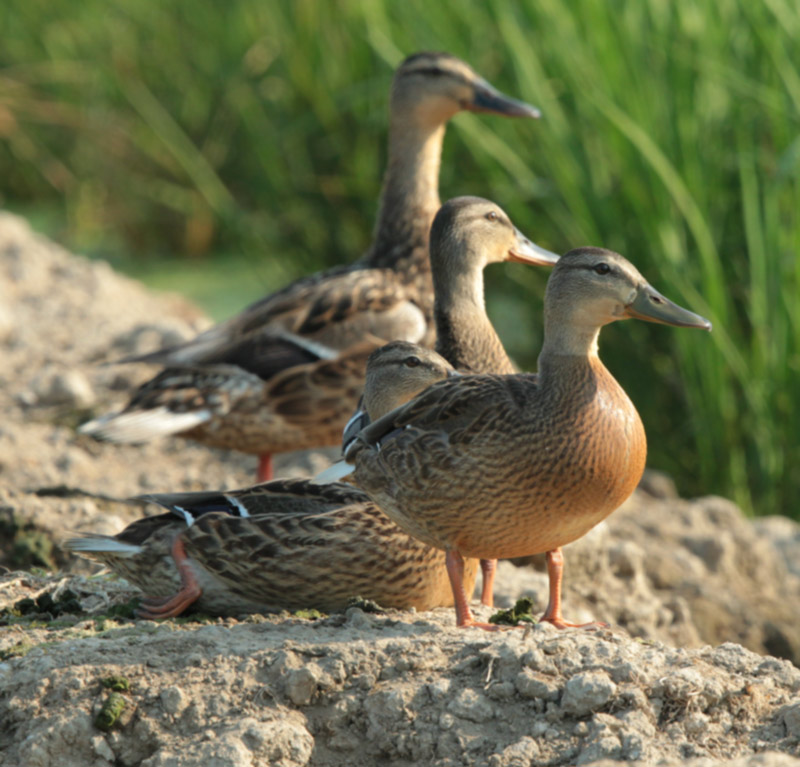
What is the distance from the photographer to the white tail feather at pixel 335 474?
4.19m

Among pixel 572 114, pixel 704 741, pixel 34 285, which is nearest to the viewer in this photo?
pixel 704 741

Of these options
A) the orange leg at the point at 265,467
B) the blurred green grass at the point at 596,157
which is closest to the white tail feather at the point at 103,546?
the orange leg at the point at 265,467

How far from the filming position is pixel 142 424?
5.75 metres

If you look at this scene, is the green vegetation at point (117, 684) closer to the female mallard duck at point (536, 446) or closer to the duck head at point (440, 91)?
the female mallard duck at point (536, 446)

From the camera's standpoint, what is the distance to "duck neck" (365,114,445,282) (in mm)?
6152

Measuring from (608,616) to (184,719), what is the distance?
2.14m

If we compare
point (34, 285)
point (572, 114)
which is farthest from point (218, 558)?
point (34, 285)

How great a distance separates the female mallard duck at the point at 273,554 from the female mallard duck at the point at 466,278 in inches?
34.3

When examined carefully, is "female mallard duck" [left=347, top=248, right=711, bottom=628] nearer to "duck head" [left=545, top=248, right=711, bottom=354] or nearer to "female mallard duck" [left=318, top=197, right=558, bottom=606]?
"duck head" [left=545, top=248, right=711, bottom=354]

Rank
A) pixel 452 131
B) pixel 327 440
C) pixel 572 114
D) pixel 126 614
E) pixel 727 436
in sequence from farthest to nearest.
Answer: pixel 452 131 < pixel 572 114 < pixel 727 436 < pixel 327 440 < pixel 126 614

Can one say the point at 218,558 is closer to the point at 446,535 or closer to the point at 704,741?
the point at 446,535

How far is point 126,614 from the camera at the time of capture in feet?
13.1

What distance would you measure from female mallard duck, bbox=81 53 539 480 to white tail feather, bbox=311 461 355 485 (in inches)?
58.9

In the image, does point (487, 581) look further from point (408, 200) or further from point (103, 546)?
point (408, 200)
